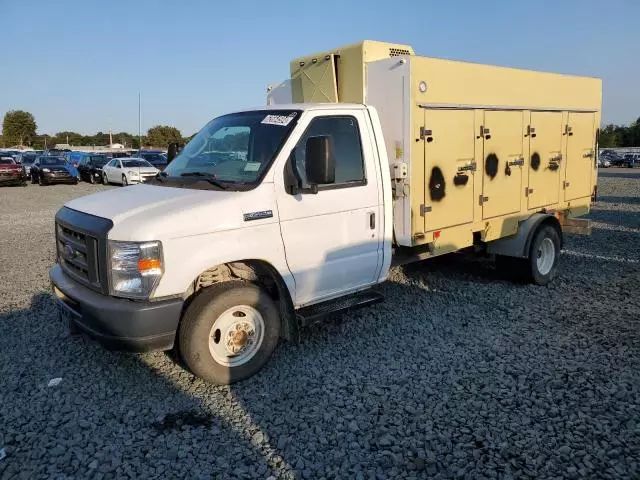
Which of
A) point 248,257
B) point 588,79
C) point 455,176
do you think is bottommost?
point 248,257

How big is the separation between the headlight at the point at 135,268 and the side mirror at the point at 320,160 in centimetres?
136

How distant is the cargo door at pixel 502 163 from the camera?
622cm

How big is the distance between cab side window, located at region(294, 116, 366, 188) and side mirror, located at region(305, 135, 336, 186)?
1.50 ft

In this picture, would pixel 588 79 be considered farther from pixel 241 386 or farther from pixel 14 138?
pixel 14 138

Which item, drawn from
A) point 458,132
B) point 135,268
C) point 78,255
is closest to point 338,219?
point 135,268

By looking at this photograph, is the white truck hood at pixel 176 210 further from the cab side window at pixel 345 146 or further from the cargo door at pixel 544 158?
the cargo door at pixel 544 158

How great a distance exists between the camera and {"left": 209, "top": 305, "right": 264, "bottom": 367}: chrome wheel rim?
170 inches

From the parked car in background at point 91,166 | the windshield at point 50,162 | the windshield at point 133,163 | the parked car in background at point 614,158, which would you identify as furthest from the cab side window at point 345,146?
the parked car in background at point 614,158

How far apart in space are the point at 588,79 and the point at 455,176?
3519mm

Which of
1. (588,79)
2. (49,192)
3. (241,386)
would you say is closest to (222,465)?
(241,386)

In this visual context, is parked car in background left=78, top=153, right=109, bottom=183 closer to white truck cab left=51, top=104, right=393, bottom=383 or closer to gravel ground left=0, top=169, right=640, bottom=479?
gravel ground left=0, top=169, right=640, bottom=479

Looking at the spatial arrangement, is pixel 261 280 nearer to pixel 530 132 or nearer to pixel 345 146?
pixel 345 146

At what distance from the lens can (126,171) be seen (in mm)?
26531

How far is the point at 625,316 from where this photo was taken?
5.85 meters
